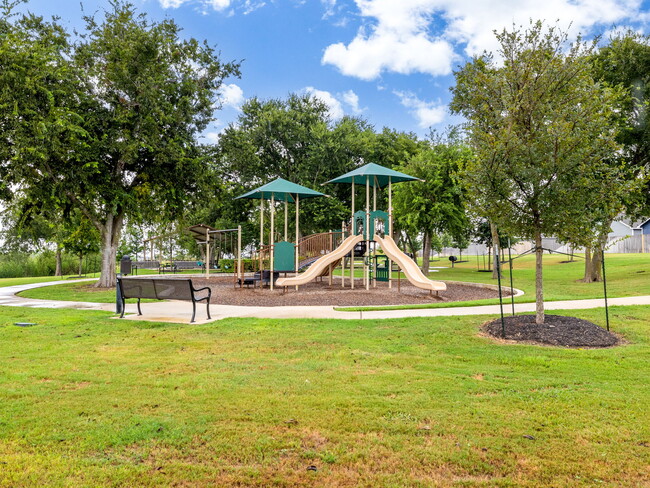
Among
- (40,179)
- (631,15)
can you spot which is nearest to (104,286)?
(40,179)

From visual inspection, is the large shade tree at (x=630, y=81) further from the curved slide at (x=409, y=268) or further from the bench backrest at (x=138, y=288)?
the bench backrest at (x=138, y=288)

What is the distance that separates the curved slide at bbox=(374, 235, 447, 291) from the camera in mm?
13914

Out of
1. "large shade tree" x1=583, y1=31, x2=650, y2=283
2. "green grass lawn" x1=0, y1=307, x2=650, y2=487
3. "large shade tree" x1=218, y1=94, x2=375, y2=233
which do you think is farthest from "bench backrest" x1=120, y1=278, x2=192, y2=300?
"large shade tree" x1=218, y1=94, x2=375, y2=233

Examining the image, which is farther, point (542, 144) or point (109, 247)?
point (109, 247)

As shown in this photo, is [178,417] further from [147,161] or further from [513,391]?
[147,161]

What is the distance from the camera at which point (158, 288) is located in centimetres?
923

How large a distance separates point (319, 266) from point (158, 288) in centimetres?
746

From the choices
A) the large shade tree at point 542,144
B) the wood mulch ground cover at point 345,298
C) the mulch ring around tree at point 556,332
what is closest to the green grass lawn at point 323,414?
the mulch ring around tree at point 556,332

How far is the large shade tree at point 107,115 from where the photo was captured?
635 inches

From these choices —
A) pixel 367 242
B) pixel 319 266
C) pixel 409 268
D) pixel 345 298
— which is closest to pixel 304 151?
pixel 367 242

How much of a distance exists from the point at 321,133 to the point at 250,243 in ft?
40.7

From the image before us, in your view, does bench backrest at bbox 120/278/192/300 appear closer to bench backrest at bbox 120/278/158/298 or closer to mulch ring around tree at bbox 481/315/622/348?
bench backrest at bbox 120/278/158/298

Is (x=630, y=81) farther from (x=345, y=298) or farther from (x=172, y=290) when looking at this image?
(x=172, y=290)

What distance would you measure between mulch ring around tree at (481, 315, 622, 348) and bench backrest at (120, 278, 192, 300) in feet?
19.3
